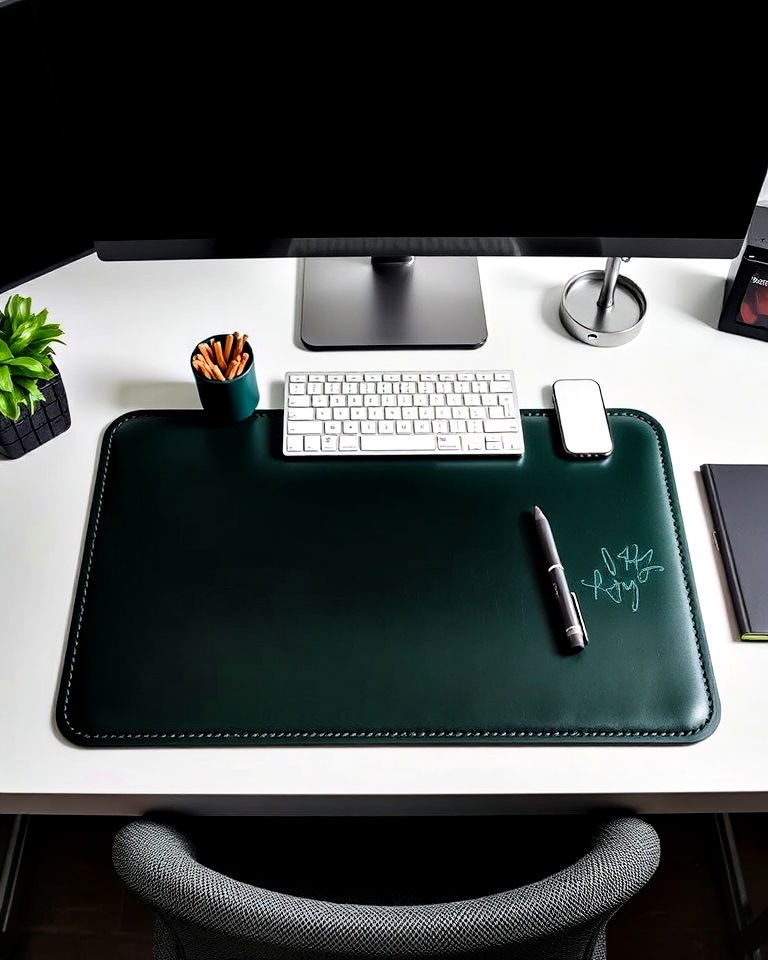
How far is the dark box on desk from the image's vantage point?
1070 millimetres

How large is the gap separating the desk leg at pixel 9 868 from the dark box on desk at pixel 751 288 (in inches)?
51.7

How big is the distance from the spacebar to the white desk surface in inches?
4.9

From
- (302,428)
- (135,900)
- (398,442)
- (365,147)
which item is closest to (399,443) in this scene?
(398,442)

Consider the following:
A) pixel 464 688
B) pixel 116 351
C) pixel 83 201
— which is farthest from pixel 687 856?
pixel 83 201

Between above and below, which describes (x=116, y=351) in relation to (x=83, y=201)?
below

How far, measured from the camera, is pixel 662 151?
0.93 m

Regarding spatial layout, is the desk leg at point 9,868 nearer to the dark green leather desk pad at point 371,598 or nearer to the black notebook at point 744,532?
the dark green leather desk pad at point 371,598

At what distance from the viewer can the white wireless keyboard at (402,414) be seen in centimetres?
101

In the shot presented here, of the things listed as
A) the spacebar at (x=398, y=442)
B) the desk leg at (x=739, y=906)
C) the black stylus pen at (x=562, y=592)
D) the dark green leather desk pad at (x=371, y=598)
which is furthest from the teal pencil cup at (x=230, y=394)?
the desk leg at (x=739, y=906)

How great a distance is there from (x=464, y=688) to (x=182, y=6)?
0.72m

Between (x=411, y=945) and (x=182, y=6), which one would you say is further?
(x=182, y=6)

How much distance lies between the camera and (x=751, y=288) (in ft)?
3.57

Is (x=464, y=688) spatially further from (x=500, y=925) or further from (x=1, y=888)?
(x=1, y=888)

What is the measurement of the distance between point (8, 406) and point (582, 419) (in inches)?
25.2
